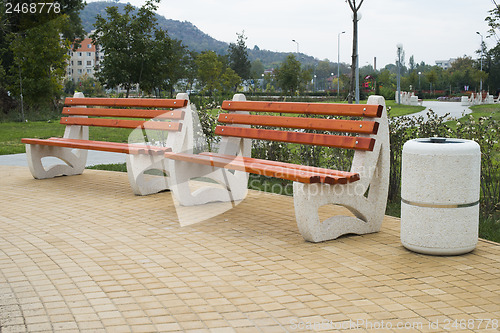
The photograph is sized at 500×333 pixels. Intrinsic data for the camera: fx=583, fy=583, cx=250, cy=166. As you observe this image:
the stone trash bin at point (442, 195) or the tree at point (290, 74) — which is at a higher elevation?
the tree at point (290, 74)

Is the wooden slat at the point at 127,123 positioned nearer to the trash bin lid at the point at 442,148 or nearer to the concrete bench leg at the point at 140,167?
the concrete bench leg at the point at 140,167

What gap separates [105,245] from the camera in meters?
5.00

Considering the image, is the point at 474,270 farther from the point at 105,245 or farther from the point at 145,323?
the point at 105,245

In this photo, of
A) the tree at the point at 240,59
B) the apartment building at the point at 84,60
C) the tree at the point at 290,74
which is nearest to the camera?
the tree at the point at 290,74

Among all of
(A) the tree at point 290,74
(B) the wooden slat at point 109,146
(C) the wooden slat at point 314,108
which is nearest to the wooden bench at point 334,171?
(C) the wooden slat at point 314,108

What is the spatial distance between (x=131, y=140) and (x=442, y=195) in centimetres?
516

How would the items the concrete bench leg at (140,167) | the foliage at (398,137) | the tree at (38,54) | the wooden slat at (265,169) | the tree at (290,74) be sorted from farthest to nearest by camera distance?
1. the tree at (290,74)
2. the tree at (38,54)
3. the concrete bench leg at (140,167)
4. the foliage at (398,137)
5. the wooden slat at (265,169)

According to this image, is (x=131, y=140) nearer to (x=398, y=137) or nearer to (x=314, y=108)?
(x=314, y=108)

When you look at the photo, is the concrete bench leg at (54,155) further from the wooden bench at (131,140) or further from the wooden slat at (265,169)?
the wooden slat at (265,169)

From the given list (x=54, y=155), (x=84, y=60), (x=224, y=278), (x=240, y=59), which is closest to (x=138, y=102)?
(x=54, y=155)

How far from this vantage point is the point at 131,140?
8.48 metres

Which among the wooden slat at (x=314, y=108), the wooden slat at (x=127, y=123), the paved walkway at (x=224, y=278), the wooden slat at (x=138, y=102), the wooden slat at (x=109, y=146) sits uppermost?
the wooden slat at (x=138, y=102)

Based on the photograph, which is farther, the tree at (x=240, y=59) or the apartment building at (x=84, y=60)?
the apartment building at (x=84, y=60)

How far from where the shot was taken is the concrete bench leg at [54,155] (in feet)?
27.9
